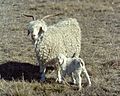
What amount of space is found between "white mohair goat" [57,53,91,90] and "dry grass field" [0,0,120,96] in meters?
0.20

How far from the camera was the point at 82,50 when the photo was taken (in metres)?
10.9

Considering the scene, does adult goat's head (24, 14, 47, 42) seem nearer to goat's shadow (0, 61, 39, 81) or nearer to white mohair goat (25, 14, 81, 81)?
white mohair goat (25, 14, 81, 81)

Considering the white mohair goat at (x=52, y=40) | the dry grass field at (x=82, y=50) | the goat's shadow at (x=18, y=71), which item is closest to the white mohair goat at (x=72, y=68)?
the dry grass field at (x=82, y=50)

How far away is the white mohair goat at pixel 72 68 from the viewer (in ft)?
25.8

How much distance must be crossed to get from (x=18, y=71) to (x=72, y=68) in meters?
1.75

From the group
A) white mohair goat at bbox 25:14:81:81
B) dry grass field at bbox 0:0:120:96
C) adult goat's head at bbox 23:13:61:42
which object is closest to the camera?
dry grass field at bbox 0:0:120:96

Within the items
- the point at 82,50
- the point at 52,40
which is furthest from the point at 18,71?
the point at 82,50

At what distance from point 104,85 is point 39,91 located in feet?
3.92

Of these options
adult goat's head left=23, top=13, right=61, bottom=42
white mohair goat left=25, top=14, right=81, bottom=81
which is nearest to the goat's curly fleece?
white mohair goat left=25, top=14, right=81, bottom=81

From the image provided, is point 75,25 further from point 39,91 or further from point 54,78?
point 39,91

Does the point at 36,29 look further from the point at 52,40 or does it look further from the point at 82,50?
the point at 82,50

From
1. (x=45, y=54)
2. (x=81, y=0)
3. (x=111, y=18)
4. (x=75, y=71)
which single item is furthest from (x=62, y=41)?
(x=81, y=0)

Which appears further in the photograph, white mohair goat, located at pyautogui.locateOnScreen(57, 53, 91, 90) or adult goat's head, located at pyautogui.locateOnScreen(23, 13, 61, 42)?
adult goat's head, located at pyautogui.locateOnScreen(23, 13, 61, 42)

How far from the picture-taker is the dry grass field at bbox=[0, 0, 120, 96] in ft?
25.6
